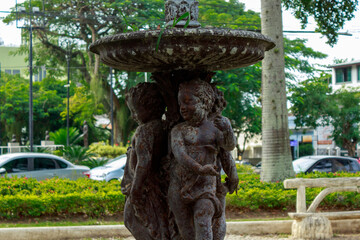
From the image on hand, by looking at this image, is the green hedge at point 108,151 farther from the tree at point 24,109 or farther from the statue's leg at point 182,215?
the statue's leg at point 182,215

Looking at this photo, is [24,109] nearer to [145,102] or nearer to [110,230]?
[110,230]

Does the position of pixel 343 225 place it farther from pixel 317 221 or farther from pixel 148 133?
pixel 148 133

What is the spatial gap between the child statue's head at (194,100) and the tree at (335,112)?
26.2m

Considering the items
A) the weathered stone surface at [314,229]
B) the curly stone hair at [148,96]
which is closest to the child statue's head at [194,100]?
the curly stone hair at [148,96]

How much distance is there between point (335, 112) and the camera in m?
37.3

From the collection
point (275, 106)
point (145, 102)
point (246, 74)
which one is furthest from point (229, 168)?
point (246, 74)

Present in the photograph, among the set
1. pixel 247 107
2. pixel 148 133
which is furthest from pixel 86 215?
pixel 247 107

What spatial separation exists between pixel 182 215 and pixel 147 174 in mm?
528

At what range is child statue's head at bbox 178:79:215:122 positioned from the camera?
4887 mm

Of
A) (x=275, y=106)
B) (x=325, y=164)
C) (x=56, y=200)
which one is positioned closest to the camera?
(x=56, y=200)

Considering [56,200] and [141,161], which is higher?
[141,161]

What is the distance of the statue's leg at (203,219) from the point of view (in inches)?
189

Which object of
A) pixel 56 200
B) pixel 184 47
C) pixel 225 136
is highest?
pixel 184 47

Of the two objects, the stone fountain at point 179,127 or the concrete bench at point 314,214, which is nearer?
the stone fountain at point 179,127
